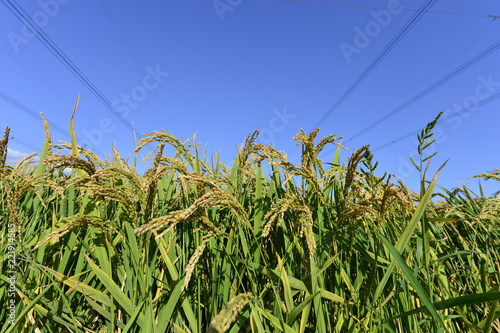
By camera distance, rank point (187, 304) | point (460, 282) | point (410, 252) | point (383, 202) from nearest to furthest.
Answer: point (383, 202)
point (187, 304)
point (410, 252)
point (460, 282)

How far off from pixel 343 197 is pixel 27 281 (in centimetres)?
152

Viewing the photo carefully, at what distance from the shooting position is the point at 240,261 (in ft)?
3.28

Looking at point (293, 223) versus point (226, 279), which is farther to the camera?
point (293, 223)

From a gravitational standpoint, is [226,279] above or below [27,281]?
above

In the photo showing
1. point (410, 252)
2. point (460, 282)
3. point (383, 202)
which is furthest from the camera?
point (460, 282)

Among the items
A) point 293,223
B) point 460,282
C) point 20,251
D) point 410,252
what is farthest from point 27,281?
point 460,282

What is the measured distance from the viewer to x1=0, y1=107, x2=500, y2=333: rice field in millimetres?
936

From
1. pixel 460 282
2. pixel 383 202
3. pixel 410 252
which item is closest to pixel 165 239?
pixel 383 202

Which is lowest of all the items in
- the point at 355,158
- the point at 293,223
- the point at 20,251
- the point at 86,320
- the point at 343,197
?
the point at 86,320

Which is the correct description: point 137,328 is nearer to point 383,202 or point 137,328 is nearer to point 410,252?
point 383,202

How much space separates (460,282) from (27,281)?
217cm

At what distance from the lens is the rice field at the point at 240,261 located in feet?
3.07

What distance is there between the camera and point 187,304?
1032 millimetres

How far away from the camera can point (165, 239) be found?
4.06 ft
